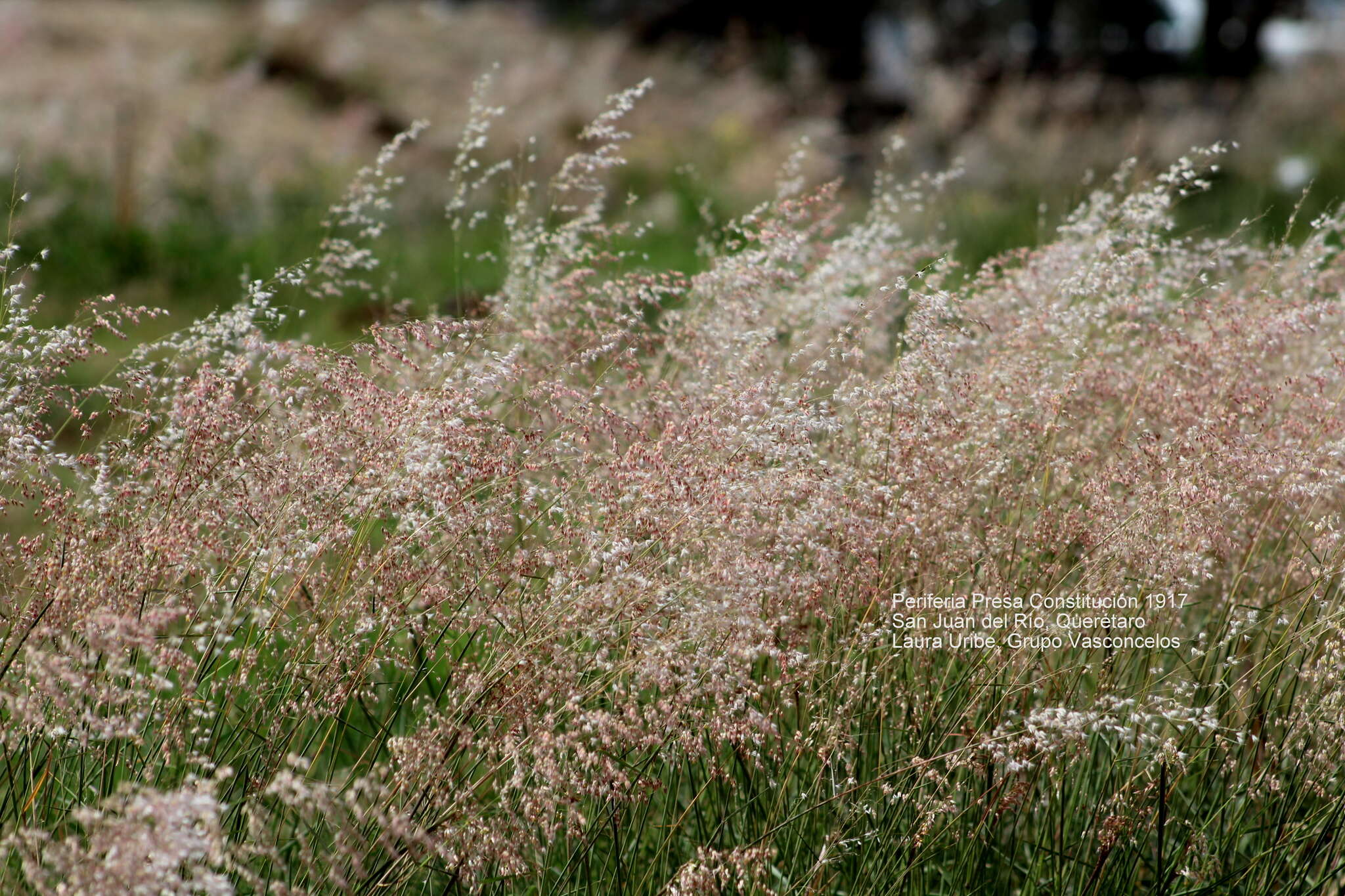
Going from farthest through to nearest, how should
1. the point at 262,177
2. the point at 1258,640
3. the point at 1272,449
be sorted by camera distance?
the point at 262,177
the point at 1258,640
the point at 1272,449

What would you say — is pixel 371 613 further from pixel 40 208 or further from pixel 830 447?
pixel 40 208

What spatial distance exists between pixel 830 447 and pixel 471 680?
3.53ft

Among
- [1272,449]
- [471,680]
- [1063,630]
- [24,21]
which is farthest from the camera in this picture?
[24,21]

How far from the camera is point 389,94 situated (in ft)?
36.3

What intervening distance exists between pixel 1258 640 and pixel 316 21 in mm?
11924

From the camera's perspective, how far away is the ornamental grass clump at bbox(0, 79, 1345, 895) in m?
1.79

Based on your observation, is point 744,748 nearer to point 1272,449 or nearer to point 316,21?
point 1272,449

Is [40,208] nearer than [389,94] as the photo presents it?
Yes

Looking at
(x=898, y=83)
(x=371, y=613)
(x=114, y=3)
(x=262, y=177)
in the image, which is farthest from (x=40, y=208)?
(x=898, y=83)

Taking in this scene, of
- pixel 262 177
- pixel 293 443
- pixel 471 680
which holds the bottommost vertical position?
pixel 262 177

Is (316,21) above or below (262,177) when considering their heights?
A: above

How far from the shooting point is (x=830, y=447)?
249cm

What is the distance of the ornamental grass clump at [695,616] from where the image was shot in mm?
1785

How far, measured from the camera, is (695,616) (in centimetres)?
176
